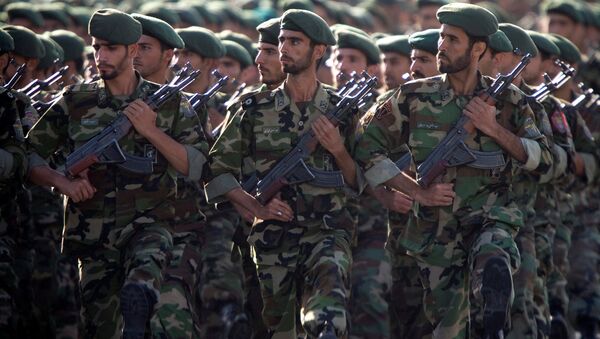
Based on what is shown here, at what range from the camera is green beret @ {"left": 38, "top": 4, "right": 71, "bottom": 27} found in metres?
19.6

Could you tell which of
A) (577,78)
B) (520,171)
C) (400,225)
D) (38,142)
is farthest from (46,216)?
(577,78)

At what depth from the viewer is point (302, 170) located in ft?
41.2

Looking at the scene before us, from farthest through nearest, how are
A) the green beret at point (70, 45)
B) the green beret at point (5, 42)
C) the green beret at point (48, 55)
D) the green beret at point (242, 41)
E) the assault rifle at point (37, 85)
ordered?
the green beret at point (242, 41) → the green beret at point (70, 45) → the green beret at point (48, 55) → the assault rifle at point (37, 85) → the green beret at point (5, 42)

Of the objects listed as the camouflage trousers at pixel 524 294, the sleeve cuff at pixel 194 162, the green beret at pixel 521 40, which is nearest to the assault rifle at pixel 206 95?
the sleeve cuff at pixel 194 162

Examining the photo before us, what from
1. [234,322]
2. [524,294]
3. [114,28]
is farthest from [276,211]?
[524,294]

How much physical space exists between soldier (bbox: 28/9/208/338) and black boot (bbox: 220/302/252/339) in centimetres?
138

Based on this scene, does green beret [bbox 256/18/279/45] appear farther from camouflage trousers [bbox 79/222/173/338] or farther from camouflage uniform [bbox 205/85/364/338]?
camouflage trousers [bbox 79/222/173/338]

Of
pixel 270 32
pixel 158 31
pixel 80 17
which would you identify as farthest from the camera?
pixel 80 17

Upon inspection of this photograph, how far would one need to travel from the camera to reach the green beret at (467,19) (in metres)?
12.6

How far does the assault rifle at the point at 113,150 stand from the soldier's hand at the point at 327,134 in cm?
105

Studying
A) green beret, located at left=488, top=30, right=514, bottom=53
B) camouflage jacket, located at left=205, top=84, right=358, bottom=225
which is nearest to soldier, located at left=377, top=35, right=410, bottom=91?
green beret, located at left=488, top=30, right=514, bottom=53

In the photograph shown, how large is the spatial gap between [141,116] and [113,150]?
1.03ft

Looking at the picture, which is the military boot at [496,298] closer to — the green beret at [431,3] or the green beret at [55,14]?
the green beret at [431,3]

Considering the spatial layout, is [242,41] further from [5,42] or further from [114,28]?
[114,28]
